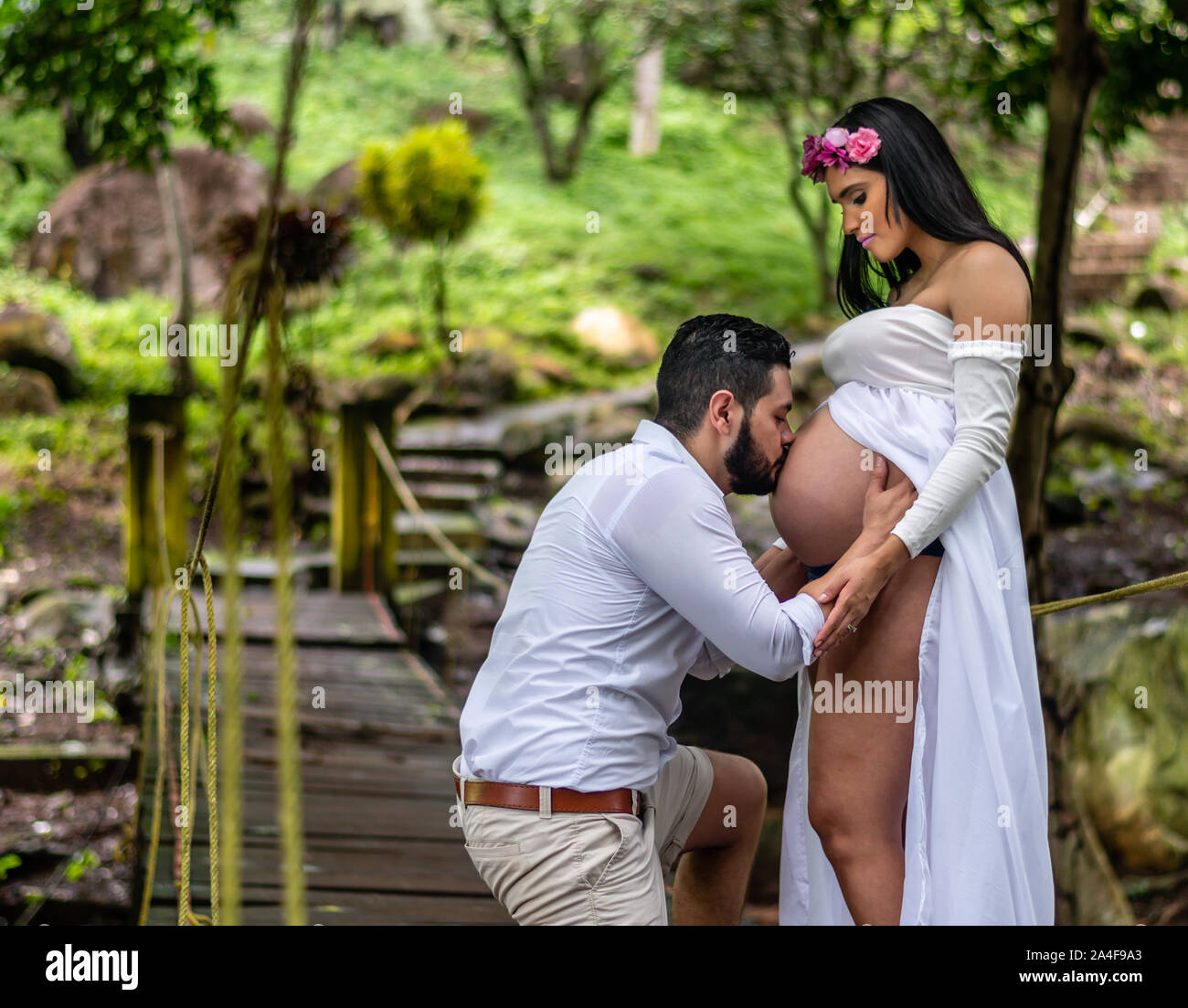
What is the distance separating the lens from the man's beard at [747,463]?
215 centimetres

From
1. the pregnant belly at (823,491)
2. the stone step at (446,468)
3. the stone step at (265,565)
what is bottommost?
the pregnant belly at (823,491)

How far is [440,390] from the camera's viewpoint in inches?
419

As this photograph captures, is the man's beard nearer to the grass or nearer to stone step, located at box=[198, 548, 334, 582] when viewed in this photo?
stone step, located at box=[198, 548, 334, 582]

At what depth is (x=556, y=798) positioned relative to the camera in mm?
1965

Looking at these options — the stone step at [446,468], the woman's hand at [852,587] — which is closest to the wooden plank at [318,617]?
the stone step at [446,468]

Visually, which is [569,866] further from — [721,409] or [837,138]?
[837,138]

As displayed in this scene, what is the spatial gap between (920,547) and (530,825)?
0.84 metres

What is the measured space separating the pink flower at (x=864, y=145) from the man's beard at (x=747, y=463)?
1.86 ft

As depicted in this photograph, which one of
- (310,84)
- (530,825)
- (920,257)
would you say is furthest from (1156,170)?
(530,825)

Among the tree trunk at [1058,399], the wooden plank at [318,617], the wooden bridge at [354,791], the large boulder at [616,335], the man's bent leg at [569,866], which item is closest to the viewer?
the man's bent leg at [569,866]

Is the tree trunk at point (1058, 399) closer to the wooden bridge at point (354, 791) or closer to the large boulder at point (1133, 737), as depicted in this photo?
the large boulder at point (1133, 737)

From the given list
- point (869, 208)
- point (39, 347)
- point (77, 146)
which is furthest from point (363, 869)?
point (77, 146)

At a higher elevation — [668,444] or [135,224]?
[135,224]

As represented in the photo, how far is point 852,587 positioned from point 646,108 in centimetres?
1557
